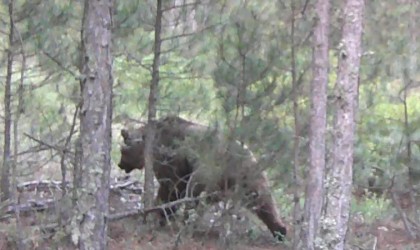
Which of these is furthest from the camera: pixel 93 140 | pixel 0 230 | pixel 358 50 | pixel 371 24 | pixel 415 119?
pixel 415 119

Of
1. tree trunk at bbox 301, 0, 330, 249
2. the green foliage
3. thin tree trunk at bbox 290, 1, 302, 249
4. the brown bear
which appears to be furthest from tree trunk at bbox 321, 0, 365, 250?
the green foliage

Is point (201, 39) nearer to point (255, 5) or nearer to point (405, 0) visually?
point (255, 5)

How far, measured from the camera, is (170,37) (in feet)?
36.6

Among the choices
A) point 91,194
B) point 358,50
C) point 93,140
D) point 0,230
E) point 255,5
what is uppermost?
point 255,5

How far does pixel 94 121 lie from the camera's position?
7.01 metres

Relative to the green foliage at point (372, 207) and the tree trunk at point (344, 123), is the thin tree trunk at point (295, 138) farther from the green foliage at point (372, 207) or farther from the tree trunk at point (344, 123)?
the green foliage at point (372, 207)

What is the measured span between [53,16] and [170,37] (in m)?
1.64

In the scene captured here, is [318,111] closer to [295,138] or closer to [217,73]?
[295,138]

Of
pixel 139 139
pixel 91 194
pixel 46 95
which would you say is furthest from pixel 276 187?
pixel 91 194

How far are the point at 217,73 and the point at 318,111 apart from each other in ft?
5.50

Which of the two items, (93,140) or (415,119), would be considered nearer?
(93,140)

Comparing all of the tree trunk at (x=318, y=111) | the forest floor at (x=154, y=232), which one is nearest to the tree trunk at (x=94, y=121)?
the forest floor at (x=154, y=232)

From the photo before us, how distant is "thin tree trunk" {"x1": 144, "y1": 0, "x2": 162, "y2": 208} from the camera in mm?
11164

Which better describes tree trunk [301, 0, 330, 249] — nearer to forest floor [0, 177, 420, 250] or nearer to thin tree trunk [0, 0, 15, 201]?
forest floor [0, 177, 420, 250]
